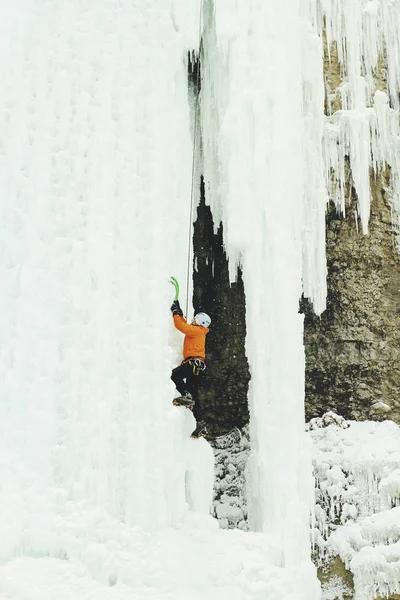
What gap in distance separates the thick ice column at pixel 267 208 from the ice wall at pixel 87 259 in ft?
1.92

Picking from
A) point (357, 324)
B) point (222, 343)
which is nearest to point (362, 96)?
point (357, 324)

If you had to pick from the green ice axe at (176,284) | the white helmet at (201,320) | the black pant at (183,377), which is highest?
the green ice axe at (176,284)

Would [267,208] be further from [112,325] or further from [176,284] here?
[112,325]

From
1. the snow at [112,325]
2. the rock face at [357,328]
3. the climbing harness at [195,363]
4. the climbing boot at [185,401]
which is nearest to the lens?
the snow at [112,325]

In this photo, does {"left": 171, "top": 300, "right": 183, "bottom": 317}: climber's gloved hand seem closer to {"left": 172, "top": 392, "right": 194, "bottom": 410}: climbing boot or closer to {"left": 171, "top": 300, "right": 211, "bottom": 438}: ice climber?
{"left": 171, "top": 300, "right": 211, "bottom": 438}: ice climber

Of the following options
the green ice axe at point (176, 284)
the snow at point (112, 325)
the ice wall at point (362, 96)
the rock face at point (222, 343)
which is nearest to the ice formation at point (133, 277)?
the snow at point (112, 325)

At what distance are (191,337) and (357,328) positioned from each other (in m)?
2.72

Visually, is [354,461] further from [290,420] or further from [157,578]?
[157,578]

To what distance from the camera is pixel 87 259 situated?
5211 mm

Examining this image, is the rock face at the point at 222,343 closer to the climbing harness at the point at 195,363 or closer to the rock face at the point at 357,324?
the rock face at the point at 357,324

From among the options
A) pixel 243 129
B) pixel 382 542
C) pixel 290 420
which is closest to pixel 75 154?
pixel 243 129

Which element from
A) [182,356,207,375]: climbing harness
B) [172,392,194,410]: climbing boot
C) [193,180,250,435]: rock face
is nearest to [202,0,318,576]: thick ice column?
[182,356,207,375]: climbing harness

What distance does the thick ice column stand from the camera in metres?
5.75

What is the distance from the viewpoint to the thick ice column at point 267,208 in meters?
5.75
